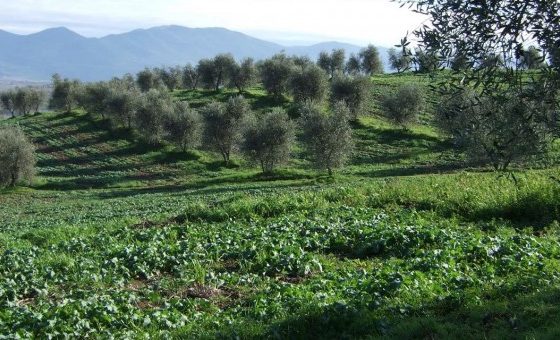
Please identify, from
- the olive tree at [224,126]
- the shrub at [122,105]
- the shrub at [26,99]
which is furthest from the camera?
the shrub at [26,99]

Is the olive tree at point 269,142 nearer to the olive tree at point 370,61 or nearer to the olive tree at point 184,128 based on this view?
the olive tree at point 184,128

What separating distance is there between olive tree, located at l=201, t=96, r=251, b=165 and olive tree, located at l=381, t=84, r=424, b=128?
2237 centimetres

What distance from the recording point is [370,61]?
126m

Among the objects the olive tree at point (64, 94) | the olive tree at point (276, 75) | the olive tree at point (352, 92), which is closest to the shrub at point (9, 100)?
the olive tree at point (64, 94)

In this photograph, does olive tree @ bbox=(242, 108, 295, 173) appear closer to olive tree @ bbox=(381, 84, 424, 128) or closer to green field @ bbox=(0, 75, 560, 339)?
olive tree @ bbox=(381, 84, 424, 128)

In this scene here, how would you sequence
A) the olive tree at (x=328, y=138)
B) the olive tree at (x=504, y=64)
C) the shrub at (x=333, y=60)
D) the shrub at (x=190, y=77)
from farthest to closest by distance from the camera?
the shrub at (x=190, y=77), the shrub at (x=333, y=60), the olive tree at (x=328, y=138), the olive tree at (x=504, y=64)

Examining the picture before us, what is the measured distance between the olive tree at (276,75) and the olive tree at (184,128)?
24.2 m

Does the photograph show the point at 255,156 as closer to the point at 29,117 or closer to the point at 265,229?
the point at 265,229

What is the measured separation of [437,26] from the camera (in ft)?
26.1

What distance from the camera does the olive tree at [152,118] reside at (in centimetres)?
8181

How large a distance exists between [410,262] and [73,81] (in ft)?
426

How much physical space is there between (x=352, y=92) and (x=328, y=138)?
87.2 ft

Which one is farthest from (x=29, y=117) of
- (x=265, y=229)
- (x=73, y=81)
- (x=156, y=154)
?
(x=265, y=229)

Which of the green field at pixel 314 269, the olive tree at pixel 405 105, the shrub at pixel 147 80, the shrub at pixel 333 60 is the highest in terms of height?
the shrub at pixel 333 60
